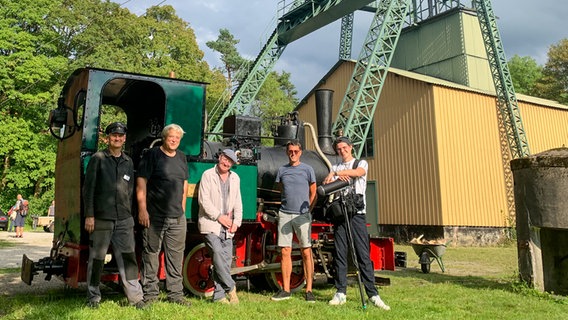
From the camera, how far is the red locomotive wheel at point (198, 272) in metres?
5.82

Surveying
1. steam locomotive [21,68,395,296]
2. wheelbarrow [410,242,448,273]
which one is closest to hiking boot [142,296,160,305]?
steam locomotive [21,68,395,296]

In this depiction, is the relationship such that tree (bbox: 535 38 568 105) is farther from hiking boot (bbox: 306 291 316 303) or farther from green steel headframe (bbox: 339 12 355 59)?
hiking boot (bbox: 306 291 316 303)

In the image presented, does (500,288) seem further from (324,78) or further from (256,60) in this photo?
(256,60)

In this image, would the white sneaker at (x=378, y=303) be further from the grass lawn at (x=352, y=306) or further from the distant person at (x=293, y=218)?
the distant person at (x=293, y=218)

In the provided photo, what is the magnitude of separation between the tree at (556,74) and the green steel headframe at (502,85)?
1795cm

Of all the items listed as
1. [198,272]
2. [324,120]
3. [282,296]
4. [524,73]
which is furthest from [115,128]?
[524,73]

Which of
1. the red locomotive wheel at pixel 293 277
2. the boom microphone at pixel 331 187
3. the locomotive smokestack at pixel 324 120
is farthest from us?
the locomotive smokestack at pixel 324 120

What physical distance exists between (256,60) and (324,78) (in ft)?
11.4

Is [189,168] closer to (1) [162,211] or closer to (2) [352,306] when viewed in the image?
(1) [162,211]

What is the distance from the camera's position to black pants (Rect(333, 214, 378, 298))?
5230mm

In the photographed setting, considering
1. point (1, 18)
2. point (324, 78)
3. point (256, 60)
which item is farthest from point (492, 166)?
point (1, 18)

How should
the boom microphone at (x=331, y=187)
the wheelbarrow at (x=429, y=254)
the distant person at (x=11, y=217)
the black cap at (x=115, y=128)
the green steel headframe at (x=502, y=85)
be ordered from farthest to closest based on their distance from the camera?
1. the distant person at (x=11, y=217)
2. the green steel headframe at (x=502, y=85)
3. the wheelbarrow at (x=429, y=254)
4. the boom microphone at (x=331, y=187)
5. the black cap at (x=115, y=128)

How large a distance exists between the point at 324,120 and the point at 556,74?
3396cm

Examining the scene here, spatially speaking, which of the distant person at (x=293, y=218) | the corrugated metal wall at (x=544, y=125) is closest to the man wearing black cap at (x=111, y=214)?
the distant person at (x=293, y=218)
